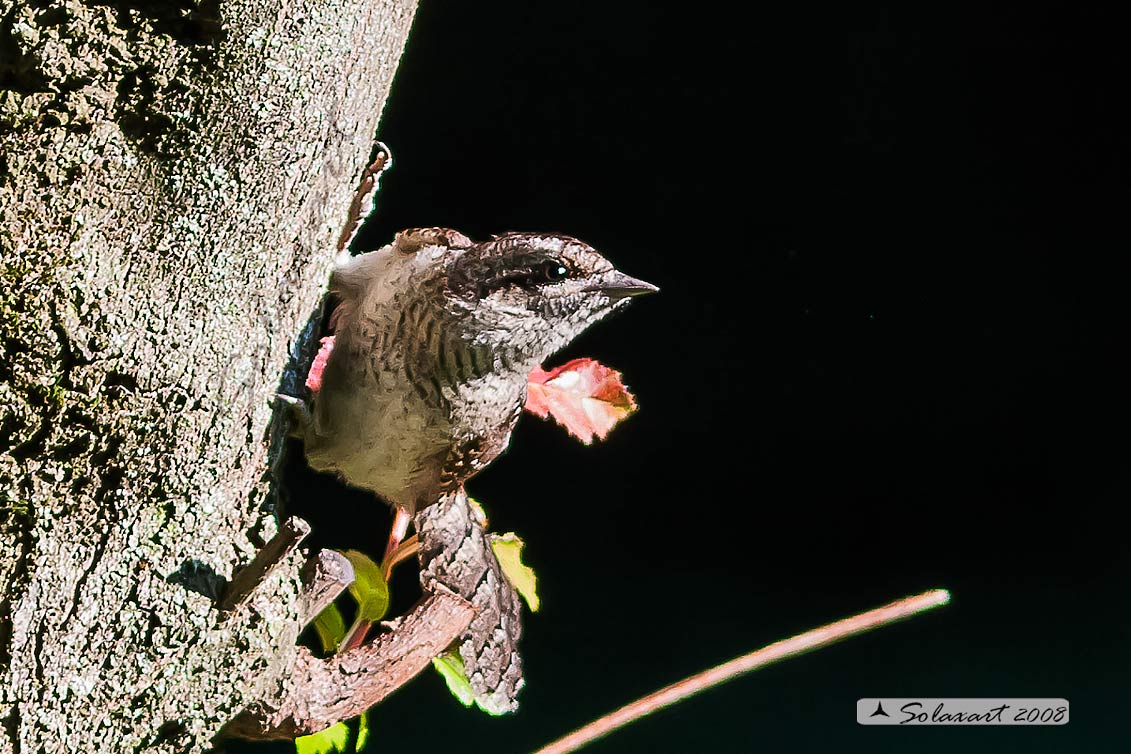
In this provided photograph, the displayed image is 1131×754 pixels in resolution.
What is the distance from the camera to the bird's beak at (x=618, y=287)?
0.71 meters

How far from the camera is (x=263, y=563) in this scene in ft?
1.87

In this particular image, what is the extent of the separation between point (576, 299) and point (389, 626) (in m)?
0.29

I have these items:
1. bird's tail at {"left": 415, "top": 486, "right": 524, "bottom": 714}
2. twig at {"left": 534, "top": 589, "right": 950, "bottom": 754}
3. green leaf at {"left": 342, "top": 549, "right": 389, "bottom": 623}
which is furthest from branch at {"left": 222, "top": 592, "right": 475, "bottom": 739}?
twig at {"left": 534, "top": 589, "right": 950, "bottom": 754}

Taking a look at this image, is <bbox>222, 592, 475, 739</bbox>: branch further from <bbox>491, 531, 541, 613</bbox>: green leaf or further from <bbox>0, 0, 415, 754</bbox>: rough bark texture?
<bbox>491, 531, 541, 613</bbox>: green leaf

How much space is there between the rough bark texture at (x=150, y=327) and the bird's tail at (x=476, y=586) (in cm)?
20

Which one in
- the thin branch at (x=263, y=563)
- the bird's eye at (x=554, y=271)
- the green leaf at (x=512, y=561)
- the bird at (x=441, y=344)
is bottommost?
the green leaf at (x=512, y=561)

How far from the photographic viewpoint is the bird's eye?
27.8 inches

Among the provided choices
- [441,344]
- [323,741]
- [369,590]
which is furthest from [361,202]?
[323,741]

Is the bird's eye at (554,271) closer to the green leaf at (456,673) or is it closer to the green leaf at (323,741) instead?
the green leaf at (456,673)

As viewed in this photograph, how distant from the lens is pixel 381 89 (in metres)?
0.65

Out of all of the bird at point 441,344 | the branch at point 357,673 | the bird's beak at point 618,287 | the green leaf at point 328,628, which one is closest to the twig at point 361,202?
the bird at point 441,344

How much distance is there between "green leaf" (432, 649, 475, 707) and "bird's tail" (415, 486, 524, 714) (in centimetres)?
1

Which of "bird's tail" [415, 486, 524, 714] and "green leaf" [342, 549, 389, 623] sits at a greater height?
"bird's tail" [415, 486, 524, 714]

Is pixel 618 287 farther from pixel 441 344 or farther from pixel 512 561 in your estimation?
pixel 512 561
